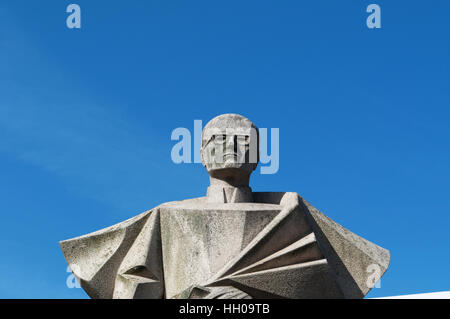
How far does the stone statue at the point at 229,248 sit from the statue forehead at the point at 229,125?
0.05ft

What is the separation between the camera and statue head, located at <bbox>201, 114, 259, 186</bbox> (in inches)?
436

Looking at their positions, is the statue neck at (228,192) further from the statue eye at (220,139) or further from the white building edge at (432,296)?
the white building edge at (432,296)

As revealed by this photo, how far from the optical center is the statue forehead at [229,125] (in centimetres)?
1120

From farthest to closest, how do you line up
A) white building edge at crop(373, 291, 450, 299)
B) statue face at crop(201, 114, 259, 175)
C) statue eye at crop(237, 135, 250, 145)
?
1. white building edge at crop(373, 291, 450, 299)
2. statue eye at crop(237, 135, 250, 145)
3. statue face at crop(201, 114, 259, 175)

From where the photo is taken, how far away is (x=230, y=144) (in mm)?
11078

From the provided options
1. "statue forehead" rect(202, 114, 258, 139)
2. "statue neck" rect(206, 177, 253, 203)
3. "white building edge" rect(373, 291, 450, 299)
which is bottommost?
"white building edge" rect(373, 291, 450, 299)

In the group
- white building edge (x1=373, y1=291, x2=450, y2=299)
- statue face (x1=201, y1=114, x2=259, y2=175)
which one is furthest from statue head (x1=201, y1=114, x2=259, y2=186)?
white building edge (x1=373, y1=291, x2=450, y2=299)

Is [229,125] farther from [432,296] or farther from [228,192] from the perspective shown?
[432,296]

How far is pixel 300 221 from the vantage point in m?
10.7

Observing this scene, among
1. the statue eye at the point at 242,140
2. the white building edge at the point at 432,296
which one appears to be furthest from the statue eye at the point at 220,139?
the white building edge at the point at 432,296

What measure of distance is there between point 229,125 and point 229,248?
1.87 meters

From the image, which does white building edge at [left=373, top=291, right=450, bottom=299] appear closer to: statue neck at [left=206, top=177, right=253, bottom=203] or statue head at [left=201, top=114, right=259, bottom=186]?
statue neck at [left=206, top=177, right=253, bottom=203]

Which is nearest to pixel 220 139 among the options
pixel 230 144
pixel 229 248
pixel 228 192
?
pixel 230 144

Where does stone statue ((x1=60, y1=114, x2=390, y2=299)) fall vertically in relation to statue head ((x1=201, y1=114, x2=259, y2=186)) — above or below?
below
